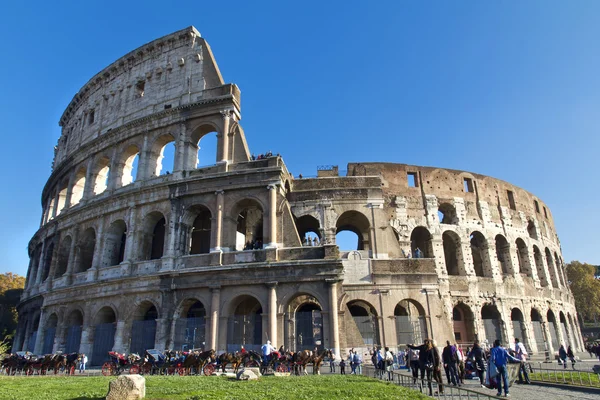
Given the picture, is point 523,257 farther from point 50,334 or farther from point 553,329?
point 50,334

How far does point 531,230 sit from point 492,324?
941 centimetres

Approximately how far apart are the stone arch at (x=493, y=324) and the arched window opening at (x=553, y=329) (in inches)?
206

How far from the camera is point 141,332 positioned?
60.7ft

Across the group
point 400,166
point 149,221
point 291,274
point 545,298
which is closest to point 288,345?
point 291,274

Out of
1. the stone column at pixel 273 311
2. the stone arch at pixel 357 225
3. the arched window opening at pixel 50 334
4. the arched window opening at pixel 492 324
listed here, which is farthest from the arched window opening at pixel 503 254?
the arched window opening at pixel 50 334

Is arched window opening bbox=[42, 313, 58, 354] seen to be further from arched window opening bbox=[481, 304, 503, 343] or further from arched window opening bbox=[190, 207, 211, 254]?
arched window opening bbox=[481, 304, 503, 343]

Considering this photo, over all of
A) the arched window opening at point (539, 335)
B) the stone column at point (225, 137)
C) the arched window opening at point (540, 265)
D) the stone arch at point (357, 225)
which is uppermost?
the stone column at point (225, 137)

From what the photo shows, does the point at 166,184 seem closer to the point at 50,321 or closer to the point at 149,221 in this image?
the point at 149,221

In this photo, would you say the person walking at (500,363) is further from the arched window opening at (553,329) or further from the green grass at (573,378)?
the arched window opening at (553,329)

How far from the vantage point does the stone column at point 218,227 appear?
60.7ft

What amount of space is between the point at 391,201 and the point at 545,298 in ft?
42.4

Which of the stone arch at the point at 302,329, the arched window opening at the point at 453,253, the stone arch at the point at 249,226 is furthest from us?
the arched window opening at the point at 453,253

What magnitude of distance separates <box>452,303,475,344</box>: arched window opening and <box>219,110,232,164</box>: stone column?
1528 centimetres

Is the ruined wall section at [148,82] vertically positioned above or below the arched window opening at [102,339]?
above
